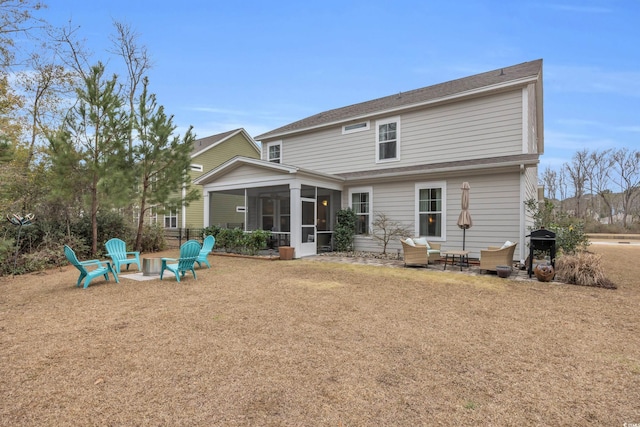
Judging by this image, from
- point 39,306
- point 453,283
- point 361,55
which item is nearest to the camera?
Result: point 39,306

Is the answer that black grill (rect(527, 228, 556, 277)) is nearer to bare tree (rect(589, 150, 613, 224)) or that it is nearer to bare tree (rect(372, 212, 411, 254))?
bare tree (rect(372, 212, 411, 254))

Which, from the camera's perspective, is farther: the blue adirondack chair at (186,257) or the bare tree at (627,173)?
the bare tree at (627,173)

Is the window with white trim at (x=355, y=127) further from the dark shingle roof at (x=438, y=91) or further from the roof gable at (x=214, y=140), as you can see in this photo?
the roof gable at (x=214, y=140)

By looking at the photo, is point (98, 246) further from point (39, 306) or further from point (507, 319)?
point (507, 319)

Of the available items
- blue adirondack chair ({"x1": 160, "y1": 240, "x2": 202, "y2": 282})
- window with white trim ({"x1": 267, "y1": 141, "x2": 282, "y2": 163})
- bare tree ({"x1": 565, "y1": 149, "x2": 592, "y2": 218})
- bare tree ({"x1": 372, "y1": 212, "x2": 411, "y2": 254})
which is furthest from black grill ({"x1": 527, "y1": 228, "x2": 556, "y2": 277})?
bare tree ({"x1": 565, "y1": 149, "x2": 592, "y2": 218})

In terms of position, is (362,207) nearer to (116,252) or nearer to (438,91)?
(438,91)

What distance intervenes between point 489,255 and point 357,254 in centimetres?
464

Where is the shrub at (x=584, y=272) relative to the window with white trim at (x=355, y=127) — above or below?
below

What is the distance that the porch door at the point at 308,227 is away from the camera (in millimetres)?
11453

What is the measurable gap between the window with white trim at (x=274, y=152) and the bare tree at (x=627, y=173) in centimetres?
3951

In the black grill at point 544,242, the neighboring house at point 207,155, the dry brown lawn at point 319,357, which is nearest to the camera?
the dry brown lawn at point 319,357

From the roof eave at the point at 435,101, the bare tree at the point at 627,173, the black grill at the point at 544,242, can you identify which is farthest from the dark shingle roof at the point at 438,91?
the bare tree at the point at 627,173

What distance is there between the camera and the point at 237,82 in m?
18.5

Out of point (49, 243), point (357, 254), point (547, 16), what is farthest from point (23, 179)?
point (547, 16)
